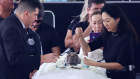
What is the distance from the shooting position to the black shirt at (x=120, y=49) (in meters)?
2.46

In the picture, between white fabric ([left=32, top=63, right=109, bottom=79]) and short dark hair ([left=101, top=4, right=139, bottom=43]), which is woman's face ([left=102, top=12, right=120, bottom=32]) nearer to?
short dark hair ([left=101, top=4, right=139, bottom=43])

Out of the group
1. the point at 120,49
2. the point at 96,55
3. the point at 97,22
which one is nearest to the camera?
the point at 120,49

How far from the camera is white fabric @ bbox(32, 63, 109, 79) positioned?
7.63 feet

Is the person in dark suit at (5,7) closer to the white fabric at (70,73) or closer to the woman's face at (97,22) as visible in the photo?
the woman's face at (97,22)

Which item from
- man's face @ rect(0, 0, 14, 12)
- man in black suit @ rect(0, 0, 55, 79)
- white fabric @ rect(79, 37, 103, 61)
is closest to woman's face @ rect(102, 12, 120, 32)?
white fabric @ rect(79, 37, 103, 61)

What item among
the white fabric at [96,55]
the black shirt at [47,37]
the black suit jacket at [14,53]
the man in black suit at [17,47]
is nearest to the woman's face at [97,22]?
the white fabric at [96,55]

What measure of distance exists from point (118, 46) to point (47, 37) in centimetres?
106

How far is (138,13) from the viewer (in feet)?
13.6

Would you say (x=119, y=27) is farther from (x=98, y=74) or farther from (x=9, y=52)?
(x=9, y=52)

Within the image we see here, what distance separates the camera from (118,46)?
2.50 m

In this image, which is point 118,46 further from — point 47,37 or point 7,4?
point 7,4

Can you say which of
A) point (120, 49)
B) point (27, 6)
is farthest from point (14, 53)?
point (120, 49)

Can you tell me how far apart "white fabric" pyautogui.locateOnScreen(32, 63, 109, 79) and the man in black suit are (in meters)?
0.16

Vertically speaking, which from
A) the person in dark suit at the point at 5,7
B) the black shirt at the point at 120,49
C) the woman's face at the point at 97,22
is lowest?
the black shirt at the point at 120,49
